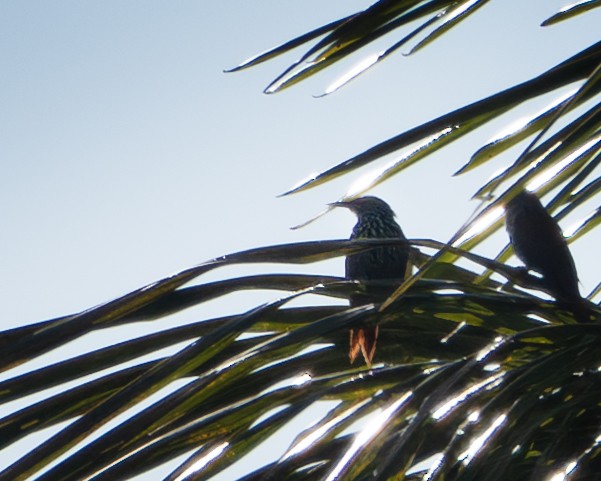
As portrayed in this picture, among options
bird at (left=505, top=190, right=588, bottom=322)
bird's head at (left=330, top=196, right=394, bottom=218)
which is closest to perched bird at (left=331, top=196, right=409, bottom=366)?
bird's head at (left=330, top=196, right=394, bottom=218)

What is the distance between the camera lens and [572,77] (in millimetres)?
1698

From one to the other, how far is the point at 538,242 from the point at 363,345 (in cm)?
275

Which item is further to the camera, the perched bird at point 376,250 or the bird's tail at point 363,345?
the perched bird at point 376,250

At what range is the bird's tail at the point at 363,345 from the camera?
6.71 ft

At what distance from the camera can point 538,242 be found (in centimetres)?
468

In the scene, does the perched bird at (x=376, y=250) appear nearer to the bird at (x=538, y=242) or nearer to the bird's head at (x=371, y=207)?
the bird's head at (x=371, y=207)

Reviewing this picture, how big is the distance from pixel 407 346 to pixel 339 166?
43 centimetres

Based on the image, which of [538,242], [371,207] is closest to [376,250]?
[371,207]

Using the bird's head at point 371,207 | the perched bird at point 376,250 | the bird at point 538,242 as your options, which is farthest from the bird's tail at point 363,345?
the bird's head at point 371,207

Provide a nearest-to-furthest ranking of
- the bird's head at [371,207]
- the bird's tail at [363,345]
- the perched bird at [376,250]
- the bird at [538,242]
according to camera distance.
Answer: the bird's tail at [363,345] → the bird at [538,242] → the perched bird at [376,250] → the bird's head at [371,207]

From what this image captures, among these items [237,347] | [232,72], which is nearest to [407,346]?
[237,347]

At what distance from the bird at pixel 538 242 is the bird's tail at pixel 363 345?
5.81ft

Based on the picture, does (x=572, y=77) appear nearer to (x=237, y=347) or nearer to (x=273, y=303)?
(x=273, y=303)

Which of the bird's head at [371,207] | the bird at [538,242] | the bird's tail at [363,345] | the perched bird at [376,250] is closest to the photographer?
the bird's tail at [363,345]
